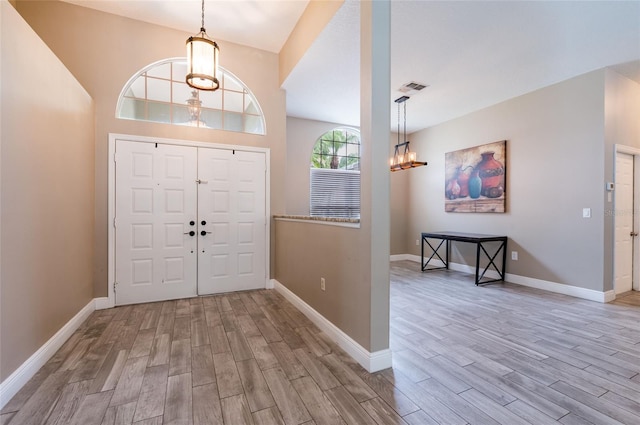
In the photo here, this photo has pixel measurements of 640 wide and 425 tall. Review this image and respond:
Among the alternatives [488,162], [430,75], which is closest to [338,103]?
[430,75]

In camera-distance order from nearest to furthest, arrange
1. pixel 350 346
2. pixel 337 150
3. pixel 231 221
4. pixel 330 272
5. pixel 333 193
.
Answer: pixel 350 346 → pixel 330 272 → pixel 231 221 → pixel 333 193 → pixel 337 150

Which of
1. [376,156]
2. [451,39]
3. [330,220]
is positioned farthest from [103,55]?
[451,39]

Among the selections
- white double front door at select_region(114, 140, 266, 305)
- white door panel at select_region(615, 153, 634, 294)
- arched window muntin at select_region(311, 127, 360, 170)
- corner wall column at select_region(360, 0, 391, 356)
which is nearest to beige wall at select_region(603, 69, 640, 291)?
white door panel at select_region(615, 153, 634, 294)

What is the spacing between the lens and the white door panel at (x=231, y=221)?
12.3 ft

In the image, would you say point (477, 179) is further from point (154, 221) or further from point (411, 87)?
point (154, 221)

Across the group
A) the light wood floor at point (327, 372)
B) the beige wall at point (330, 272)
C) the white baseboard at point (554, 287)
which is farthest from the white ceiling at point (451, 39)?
the light wood floor at point (327, 372)

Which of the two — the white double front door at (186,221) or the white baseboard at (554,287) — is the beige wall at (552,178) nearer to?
the white baseboard at (554,287)

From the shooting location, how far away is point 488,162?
4.85 metres

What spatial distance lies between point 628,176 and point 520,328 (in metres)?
3.13

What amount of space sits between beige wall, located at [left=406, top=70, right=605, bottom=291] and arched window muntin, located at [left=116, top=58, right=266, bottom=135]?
3.96 metres

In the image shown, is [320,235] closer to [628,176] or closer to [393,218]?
[393,218]

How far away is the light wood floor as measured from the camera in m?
1.59

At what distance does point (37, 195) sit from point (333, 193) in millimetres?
4476

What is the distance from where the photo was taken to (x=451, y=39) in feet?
9.90
